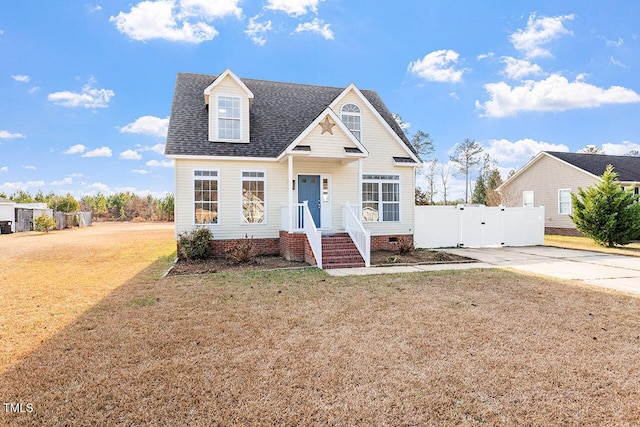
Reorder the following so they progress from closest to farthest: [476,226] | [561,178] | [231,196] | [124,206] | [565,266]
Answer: [565,266] → [231,196] → [476,226] → [561,178] → [124,206]

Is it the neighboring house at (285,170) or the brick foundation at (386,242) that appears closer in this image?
the neighboring house at (285,170)

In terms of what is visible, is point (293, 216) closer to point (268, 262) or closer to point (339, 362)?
point (268, 262)

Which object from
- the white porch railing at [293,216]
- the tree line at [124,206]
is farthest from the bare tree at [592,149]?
the tree line at [124,206]

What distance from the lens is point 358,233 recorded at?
1170 centimetres

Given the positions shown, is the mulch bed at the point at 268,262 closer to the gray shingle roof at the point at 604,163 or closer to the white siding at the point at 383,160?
the white siding at the point at 383,160

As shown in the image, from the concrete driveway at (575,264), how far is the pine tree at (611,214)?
3.34 meters

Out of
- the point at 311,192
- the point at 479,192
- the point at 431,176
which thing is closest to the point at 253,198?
the point at 311,192

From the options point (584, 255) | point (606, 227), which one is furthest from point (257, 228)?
point (606, 227)

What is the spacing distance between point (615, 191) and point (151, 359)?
833 inches

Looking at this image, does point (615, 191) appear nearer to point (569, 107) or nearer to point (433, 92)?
point (433, 92)

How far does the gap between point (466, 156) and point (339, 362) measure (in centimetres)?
4118

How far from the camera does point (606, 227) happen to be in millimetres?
16484

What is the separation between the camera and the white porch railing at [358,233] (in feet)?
35.8

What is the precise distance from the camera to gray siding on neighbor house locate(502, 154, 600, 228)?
883 inches
